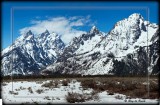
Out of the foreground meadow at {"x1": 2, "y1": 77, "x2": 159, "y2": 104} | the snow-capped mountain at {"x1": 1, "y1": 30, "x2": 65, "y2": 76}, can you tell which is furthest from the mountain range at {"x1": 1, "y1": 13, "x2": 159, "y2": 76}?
the foreground meadow at {"x1": 2, "y1": 77, "x2": 159, "y2": 104}

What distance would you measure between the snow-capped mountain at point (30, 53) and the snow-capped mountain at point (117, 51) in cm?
19

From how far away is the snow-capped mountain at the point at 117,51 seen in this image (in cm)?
1350

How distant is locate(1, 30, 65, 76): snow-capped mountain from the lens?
44.5ft

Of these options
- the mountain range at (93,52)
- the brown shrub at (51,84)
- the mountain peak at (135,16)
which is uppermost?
the mountain peak at (135,16)

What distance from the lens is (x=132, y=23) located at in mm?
13570

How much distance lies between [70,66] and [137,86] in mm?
1572

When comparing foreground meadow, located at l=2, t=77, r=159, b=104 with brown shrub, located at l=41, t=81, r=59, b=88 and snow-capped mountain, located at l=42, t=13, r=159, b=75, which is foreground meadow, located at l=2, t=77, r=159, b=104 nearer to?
brown shrub, located at l=41, t=81, r=59, b=88

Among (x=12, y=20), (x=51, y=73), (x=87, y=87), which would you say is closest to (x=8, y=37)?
(x=12, y=20)

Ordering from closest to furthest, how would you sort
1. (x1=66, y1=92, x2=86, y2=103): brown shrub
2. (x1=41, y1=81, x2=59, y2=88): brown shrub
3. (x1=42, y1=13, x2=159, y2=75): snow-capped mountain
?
(x1=42, y1=13, x2=159, y2=75): snow-capped mountain
(x1=66, y1=92, x2=86, y2=103): brown shrub
(x1=41, y1=81, x2=59, y2=88): brown shrub

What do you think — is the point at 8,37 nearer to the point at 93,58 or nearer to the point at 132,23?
the point at 93,58

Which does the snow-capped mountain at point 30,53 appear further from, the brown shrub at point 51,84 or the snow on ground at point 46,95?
the brown shrub at point 51,84

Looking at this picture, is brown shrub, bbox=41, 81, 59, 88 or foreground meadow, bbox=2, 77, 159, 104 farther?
brown shrub, bbox=41, 81, 59, 88

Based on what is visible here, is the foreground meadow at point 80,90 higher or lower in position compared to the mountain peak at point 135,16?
lower

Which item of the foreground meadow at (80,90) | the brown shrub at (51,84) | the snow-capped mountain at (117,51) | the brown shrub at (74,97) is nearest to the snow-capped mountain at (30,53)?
the snow-capped mountain at (117,51)
